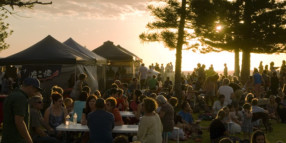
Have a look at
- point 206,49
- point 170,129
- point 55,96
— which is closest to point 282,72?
point 206,49

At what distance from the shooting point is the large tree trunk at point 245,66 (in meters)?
26.9

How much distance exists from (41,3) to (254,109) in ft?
22.9

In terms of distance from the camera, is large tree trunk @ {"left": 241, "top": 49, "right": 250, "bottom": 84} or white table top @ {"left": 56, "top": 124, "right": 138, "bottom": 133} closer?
white table top @ {"left": 56, "top": 124, "right": 138, "bottom": 133}

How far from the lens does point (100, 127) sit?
22.0 feet

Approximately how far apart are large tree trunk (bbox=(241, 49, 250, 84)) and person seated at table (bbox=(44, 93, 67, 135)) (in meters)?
20.2

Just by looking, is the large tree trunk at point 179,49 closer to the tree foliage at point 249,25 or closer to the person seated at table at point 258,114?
the tree foliage at point 249,25

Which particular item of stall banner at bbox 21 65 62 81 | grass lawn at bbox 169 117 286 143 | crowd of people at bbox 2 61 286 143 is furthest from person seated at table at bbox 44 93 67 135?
stall banner at bbox 21 65 62 81

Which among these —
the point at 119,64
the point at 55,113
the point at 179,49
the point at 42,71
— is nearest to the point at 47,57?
the point at 42,71

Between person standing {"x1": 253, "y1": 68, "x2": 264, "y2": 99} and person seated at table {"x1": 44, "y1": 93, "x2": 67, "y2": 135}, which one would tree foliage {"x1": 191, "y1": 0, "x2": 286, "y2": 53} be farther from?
person seated at table {"x1": 44, "y1": 93, "x2": 67, "y2": 135}

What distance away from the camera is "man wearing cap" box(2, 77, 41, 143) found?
4.84 metres

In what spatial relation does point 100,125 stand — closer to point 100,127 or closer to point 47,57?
point 100,127

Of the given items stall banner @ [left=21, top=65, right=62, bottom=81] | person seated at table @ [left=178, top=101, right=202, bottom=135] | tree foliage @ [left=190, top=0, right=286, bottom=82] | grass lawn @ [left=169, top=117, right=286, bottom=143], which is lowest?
grass lawn @ [left=169, top=117, right=286, bottom=143]

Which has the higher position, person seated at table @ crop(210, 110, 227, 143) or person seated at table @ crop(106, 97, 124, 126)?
person seated at table @ crop(106, 97, 124, 126)

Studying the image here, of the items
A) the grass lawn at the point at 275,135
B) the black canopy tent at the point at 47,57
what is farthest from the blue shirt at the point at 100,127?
the black canopy tent at the point at 47,57
